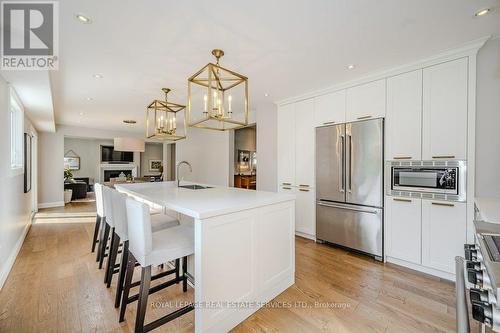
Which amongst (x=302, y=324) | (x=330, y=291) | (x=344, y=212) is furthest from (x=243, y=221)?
(x=344, y=212)

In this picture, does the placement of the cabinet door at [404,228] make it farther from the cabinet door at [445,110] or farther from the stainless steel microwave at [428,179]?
the cabinet door at [445,110]

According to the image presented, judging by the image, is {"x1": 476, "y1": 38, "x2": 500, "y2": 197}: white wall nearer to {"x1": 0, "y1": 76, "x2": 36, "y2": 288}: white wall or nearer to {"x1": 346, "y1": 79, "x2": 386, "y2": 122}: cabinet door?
{"x1": 346, "y1": 79, "x2": 386, "y2": 122}: cabinet door

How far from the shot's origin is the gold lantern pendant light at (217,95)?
2037 millimetres

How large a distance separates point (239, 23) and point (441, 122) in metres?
2.37

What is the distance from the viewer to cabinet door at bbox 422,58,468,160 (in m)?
2.28

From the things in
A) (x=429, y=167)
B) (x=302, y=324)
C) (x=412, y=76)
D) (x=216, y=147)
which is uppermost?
(x=412, y=76)

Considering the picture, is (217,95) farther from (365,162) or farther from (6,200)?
(6,200)

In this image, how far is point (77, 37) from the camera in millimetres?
2080

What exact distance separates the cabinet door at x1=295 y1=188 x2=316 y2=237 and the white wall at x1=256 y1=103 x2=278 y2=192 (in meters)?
0.64

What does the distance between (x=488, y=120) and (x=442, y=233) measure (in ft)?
4.06

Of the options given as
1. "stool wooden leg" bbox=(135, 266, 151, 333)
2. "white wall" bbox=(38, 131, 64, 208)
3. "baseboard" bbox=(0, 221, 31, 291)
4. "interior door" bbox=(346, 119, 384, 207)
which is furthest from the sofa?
"interior door" bbox=(346, 119, 384, 207)

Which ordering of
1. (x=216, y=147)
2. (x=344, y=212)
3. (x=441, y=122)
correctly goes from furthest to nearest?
(x=216, y=147)
(x=344, y=212)
(x=441, y=122)

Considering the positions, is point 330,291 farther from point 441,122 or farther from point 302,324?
point 441,122

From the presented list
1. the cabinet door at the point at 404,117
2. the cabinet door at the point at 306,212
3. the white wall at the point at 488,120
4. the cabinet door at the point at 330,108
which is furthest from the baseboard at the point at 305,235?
the white wall at the point at 488,120
